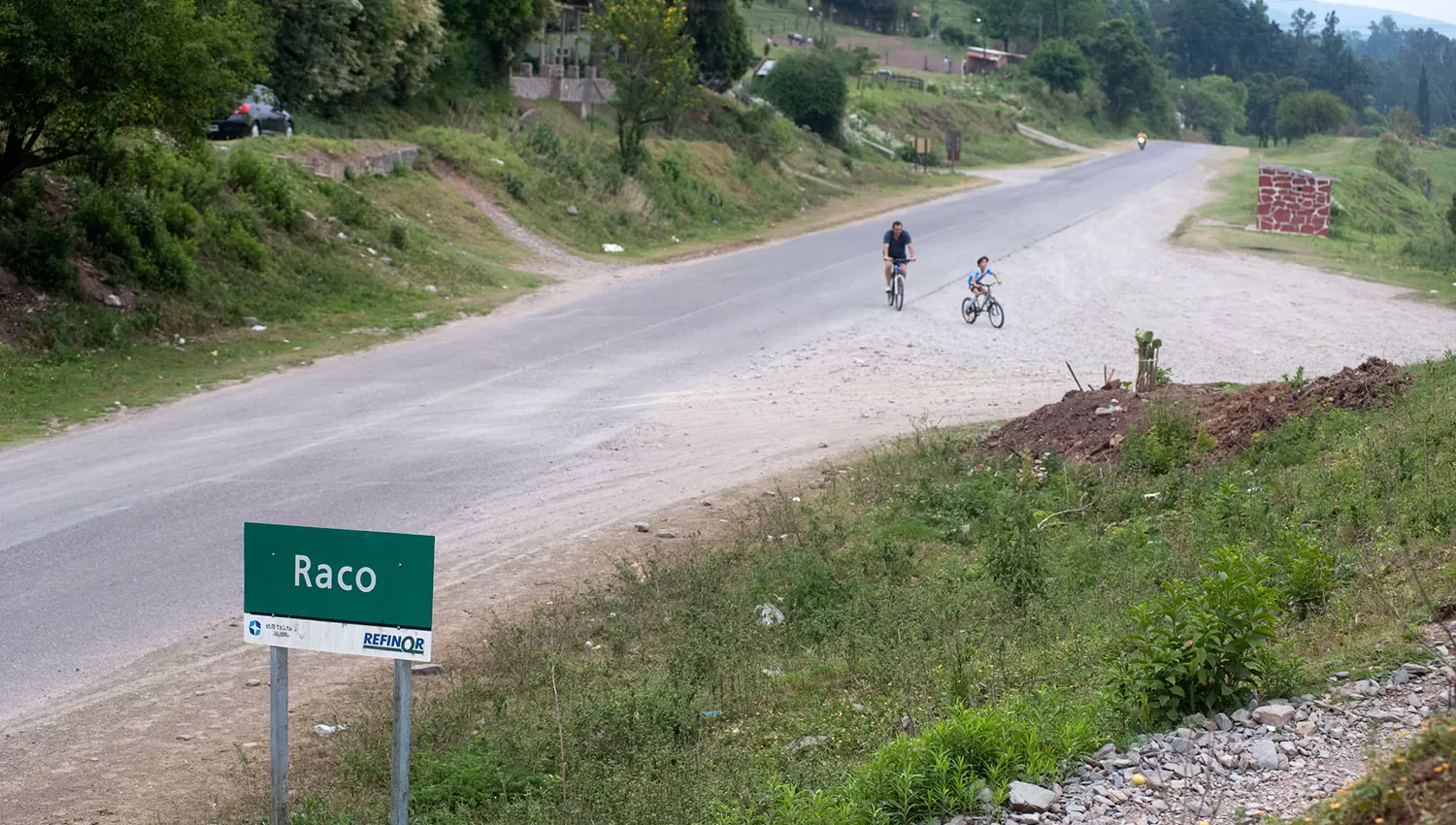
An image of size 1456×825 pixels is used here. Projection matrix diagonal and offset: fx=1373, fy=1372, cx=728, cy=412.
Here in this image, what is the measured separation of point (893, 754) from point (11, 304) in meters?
15.7

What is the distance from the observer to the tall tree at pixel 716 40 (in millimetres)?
55688

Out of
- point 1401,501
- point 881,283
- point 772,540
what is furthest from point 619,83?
point 1401,501

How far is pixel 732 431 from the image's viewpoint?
1597cm

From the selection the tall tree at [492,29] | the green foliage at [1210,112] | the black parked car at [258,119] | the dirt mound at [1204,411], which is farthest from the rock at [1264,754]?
the green foliage at [1210,112]

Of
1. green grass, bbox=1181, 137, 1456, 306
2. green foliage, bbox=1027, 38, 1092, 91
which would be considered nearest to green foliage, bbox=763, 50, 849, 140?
green grass, bbox=1181, 137, 1456, 306

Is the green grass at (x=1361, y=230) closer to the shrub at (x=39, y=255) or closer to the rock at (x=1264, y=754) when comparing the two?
the rock at (x=1264, y=754)

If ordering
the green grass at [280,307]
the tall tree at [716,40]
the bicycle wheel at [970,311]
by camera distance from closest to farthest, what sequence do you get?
the green grass at [280,307], the bicycle wheel at [970,311], the tall tree at [716,40]

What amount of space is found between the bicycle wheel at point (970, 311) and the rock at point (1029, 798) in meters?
18.8

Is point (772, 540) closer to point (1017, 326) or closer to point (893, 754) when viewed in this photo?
point (893, 754)

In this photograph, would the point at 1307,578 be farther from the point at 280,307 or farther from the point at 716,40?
the point at 716,40

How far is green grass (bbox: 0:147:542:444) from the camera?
54.4 feet

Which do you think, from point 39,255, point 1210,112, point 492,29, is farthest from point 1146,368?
point 1210,112

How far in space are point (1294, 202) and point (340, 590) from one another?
41.2 m

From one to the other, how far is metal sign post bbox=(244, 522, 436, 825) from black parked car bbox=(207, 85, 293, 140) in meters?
26.6
